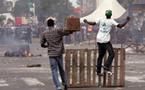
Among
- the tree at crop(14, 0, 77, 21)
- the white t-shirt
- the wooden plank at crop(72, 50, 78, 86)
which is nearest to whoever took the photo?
the white t-shirt

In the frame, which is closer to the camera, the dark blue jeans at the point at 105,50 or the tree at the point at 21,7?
the dark blue jeans at the point at 105,50

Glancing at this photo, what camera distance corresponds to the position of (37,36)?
55.2 metres

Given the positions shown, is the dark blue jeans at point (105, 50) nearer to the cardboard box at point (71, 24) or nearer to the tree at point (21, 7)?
the cardboard box at point (71, 24)

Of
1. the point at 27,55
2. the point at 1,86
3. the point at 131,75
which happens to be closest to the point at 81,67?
the point at 1,86

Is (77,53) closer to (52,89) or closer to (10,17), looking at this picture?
(52,89)

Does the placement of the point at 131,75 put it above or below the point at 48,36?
below

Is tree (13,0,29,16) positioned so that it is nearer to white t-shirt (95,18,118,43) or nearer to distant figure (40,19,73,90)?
white t-shirt (95,18,118,43)

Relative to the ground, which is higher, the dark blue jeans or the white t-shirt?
the white t-shirt

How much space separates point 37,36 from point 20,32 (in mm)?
13448

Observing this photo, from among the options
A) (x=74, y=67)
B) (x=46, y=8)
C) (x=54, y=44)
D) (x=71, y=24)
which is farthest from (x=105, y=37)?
(x=46, y=8)

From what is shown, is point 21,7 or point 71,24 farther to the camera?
point 21,7

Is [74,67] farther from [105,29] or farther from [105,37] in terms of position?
[105,29]

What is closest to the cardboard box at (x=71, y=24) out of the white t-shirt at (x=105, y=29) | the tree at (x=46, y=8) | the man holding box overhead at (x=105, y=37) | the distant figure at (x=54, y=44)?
the distant figure at (x=54, y=44)

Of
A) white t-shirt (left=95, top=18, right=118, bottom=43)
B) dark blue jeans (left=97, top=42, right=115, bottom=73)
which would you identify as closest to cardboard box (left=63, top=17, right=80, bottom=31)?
white t-shirt (left=95, top=18, right=118, bottom=43)
